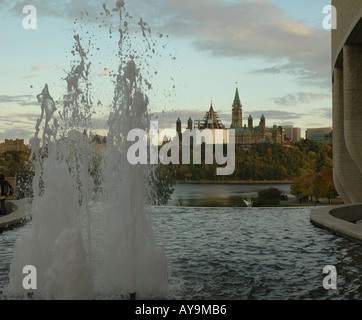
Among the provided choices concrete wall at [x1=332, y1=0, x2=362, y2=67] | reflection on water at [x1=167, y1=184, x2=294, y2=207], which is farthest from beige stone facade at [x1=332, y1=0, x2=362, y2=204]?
reflection on water at [x1=167, y1=184, x2=294, y2=207]

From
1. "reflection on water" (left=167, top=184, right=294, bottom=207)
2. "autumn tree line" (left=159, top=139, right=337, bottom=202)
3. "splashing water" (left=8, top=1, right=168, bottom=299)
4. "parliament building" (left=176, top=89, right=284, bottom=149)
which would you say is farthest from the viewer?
"parliament building" (left=176, top=89, right=284, bottom=149)

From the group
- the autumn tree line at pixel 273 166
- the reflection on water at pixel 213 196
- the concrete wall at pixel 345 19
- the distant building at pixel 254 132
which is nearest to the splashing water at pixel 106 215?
the concrete wall at pixel 345 19

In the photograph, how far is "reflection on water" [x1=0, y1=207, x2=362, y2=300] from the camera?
22.5 ft

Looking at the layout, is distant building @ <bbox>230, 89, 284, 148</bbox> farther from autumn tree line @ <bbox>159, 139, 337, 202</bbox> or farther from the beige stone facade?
the beige stone facade

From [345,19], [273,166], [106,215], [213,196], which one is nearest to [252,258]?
[106,215]

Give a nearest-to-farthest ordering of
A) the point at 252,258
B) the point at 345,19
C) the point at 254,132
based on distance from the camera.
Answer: the point at 252,258
the point at 345,19
the point at 254,132

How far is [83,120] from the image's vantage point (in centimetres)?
815

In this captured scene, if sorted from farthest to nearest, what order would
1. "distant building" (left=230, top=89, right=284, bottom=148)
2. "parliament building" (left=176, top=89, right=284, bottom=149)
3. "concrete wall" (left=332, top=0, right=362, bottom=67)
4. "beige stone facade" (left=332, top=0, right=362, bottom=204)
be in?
"distant building" (left=230, top=89, right=284, bottom=148) < "parliament building" (left=176, top=89, right=284, bottom=149) < "beige stone facade" (left=332, top=0, right=362, bottom=204) < "concrete wall" (left=332, top=0, right=362, bottom=67)

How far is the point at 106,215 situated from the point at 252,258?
3376 mm

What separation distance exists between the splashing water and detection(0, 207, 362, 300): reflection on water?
0.58 metres

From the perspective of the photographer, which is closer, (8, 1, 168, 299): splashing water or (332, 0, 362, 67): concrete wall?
(8, 1, 168, 299): splashing water

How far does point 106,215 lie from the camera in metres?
7.11

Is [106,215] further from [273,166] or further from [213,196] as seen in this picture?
[273,166]

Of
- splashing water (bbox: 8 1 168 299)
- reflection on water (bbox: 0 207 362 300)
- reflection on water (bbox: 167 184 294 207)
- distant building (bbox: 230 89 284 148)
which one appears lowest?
reflection on water (bbox: 167 184 294 207)
